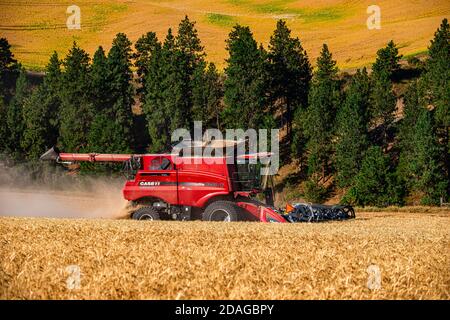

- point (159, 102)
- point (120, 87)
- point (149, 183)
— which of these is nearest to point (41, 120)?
point (120, 87)

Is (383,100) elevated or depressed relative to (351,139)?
elevated

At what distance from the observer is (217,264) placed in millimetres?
11039

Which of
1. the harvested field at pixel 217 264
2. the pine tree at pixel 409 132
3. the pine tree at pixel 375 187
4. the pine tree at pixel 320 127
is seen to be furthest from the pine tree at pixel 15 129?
the harvested field at pixel 217 264

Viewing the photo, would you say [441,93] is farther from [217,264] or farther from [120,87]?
[217,264]

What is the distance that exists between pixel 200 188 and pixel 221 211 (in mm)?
1214

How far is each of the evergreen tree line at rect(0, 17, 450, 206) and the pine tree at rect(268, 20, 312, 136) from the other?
14 centimetres

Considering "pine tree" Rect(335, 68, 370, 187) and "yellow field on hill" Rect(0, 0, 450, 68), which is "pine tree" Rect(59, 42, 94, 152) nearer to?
"pine tree" Rect(335, 68, 370, 187)

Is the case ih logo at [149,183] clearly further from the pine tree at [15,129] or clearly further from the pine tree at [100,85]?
the pine tree at [100,85]

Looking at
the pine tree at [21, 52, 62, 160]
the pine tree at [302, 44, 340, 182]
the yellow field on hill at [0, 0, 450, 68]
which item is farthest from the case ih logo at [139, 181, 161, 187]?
the yellow field on hill at [0, 0, 450, 68]

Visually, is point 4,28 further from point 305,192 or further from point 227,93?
point 305,192

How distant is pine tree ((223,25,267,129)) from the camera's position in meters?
64.3

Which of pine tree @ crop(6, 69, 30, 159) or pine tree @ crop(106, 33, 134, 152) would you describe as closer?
pine tree @ crop(6, 69, 30, 159)

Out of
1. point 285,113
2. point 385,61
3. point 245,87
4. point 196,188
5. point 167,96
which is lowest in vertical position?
point 285,113
